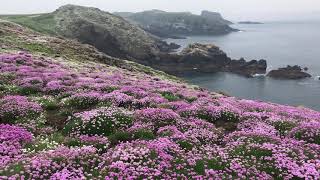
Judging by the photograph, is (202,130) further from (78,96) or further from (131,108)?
(78,96)

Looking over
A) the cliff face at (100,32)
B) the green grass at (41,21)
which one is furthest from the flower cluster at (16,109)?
the cliff face at (100,32)

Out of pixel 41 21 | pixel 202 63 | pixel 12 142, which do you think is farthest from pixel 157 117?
pixel 41 21

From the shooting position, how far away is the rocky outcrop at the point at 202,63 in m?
144

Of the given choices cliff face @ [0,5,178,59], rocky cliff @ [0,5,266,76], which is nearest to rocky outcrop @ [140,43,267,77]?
rocky cliff @ [0,5,266,76]

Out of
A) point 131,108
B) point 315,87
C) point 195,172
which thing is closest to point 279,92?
point 315,87

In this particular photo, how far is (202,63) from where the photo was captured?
491 feet

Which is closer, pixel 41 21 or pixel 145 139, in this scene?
pixel 145 139

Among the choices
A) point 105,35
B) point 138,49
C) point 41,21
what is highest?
point 41,21

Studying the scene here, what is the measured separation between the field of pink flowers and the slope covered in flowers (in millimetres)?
35

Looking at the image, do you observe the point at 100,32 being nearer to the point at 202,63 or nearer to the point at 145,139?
the point at 202,63

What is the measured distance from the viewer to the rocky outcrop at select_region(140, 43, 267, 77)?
144m

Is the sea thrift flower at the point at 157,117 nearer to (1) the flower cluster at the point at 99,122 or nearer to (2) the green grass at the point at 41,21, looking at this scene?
(1) the flower cluster at the point at 99,122

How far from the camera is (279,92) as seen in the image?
364 ft

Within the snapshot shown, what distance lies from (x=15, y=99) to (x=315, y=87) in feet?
349
